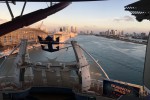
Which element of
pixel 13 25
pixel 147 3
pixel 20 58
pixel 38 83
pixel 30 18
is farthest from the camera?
pixel 38 83

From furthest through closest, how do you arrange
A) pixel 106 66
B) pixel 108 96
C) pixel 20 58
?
1. pixel 106 66
2. pixel 20 58
3. pixel 108 96

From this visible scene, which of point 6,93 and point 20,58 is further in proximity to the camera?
point 20,58

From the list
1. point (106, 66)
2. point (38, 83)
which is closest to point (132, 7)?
point (38, 83)

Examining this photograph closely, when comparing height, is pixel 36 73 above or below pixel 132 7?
below

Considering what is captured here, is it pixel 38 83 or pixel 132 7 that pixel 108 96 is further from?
pixel 132 7

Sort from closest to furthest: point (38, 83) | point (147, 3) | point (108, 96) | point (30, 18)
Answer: point (147, 3) → point (30, 18) → point (108, 96) → point (38, 83)

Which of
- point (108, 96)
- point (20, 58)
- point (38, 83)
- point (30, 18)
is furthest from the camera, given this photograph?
point (38, 83)

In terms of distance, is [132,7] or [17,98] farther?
[17,98]

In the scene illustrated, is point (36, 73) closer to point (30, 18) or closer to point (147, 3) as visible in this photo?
point (30, 18)

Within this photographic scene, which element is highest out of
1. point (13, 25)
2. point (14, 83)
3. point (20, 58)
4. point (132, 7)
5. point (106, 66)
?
point (132, 7)
